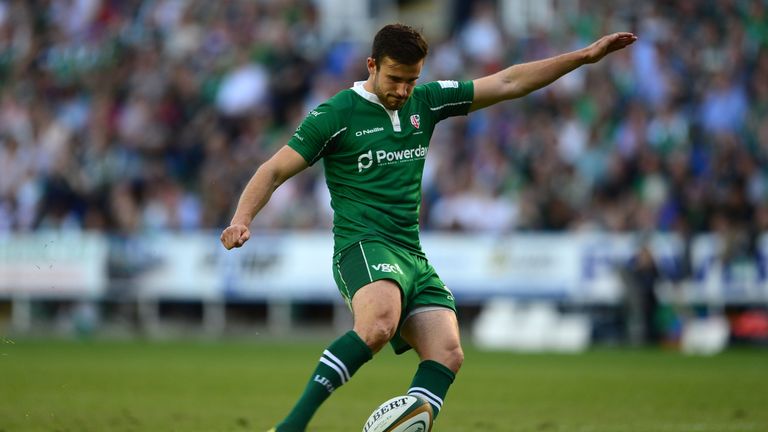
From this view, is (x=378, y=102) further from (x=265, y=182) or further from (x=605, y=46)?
(x=605, y=46)

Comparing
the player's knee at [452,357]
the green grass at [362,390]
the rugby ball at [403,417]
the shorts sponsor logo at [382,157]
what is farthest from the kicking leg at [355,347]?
the green grass at [362,390]

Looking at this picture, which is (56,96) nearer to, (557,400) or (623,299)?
(623,299)

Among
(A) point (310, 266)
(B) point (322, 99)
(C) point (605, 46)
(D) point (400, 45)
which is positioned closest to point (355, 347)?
(D) point (400, 45)

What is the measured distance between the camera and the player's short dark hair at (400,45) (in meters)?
7.11

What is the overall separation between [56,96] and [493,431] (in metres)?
20.1

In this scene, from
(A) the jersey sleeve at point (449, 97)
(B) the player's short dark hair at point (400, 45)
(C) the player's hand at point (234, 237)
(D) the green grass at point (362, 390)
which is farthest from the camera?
(D) the green grass at point (362, 390)

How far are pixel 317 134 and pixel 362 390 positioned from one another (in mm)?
6831

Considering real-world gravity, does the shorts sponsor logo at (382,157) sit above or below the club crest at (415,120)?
below

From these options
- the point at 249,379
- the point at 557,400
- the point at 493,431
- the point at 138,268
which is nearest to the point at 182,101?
the point at 138,268

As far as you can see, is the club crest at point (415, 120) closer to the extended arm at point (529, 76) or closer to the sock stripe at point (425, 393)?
the extended arm at point (529, 76)

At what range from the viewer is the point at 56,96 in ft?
90.7

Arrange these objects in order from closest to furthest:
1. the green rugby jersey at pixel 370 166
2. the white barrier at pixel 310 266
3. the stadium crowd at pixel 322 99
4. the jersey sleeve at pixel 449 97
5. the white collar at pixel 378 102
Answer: the green rugby jersey at pixel 370 166, the white collar at pixel 378 102, the jersey sleeve at pixel 449 97, the white barrier at pixel 310 266, the stadium crowd at pixel 322 99

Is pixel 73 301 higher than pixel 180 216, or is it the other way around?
pixel 180 216

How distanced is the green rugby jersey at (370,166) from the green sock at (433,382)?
71 centimetres
